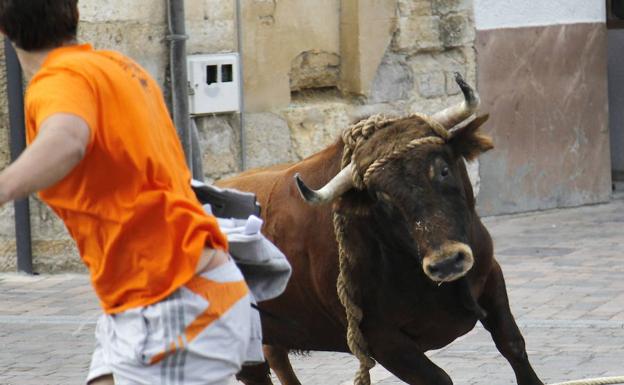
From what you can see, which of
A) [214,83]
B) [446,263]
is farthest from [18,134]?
[446,263]

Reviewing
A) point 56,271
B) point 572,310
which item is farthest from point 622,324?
point 56,271

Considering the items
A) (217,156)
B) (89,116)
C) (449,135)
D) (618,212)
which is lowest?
(618,212)

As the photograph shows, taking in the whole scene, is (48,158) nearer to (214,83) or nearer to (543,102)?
(214,83)

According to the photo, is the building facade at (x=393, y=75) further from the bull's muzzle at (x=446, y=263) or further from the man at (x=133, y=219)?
the man at (x=133, y=219)

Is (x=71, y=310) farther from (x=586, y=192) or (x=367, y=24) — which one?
(x=586, y=192)

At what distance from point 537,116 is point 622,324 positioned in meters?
4.89

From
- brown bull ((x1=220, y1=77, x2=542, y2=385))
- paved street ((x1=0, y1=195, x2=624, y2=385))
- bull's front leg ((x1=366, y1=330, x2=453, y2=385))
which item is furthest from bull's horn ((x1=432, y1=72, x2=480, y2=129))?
paved street ((x1=0, y1=195, x2=624, y2=385))

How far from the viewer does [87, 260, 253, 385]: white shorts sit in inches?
143

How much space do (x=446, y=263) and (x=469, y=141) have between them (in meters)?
0.59

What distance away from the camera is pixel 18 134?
10078mm

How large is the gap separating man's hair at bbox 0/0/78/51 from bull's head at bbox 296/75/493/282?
1.70 metres

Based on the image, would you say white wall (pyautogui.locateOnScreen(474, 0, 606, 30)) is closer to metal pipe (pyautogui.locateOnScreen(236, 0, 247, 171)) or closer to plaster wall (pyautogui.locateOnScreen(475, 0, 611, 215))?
plaster wall (pyautogui.locateOnScreen(475, 0, 611, 215))

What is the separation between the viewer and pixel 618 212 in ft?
42.1

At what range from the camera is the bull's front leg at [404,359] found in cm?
539
